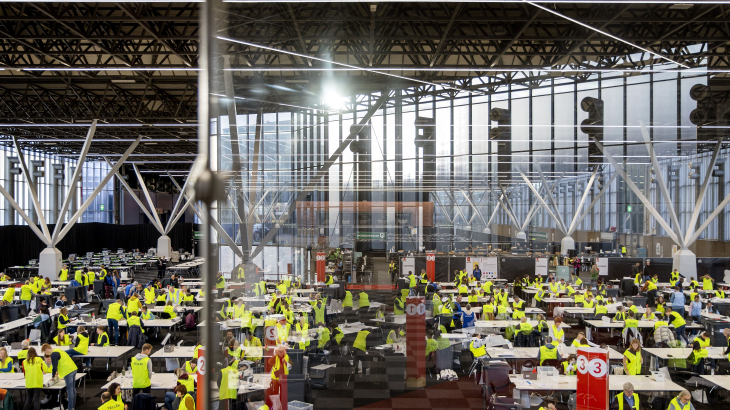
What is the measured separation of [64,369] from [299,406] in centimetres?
842

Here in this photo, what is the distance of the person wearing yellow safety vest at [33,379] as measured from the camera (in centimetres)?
1087

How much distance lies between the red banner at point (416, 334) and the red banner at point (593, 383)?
292cm

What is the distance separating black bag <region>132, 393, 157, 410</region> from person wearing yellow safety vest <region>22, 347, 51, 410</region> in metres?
2.38

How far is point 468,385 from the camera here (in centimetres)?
1380

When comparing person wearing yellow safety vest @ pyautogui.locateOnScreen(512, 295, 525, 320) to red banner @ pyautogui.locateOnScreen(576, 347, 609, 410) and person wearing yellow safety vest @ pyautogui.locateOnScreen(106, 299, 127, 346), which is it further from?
person wearing yellow safety vest @ pyautogui.locateOnScreen(106, 299, 127, 346)

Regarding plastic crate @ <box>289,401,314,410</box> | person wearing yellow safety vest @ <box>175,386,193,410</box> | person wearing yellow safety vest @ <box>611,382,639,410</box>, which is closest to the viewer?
plastic crate @ <box>289,401,314,410</box>

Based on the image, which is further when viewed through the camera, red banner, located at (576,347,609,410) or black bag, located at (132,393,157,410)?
black bag, located at (132,393,157,410)

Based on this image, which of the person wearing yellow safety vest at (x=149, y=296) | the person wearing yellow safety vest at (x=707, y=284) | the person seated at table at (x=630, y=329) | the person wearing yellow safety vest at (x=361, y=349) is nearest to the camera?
the person wearing yellow safety vest at (x=361, y=349)

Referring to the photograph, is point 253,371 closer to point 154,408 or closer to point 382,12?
point 382,12

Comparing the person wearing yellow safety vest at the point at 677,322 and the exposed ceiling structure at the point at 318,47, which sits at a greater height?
the exposed ceiling structure at the point at 318,47

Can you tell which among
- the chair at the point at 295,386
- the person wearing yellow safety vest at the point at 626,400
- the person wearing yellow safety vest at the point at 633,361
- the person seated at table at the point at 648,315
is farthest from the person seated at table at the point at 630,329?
the chair at the point at 295,386

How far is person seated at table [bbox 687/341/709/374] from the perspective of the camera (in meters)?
13.0

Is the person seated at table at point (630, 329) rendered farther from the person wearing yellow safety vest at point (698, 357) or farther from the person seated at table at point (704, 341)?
the person wearing yellow safety vest at point (698, 357)

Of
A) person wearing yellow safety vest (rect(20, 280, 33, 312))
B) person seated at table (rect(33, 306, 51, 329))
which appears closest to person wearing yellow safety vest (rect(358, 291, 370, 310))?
person seated at table (rect(33, 306, 51, 329))
